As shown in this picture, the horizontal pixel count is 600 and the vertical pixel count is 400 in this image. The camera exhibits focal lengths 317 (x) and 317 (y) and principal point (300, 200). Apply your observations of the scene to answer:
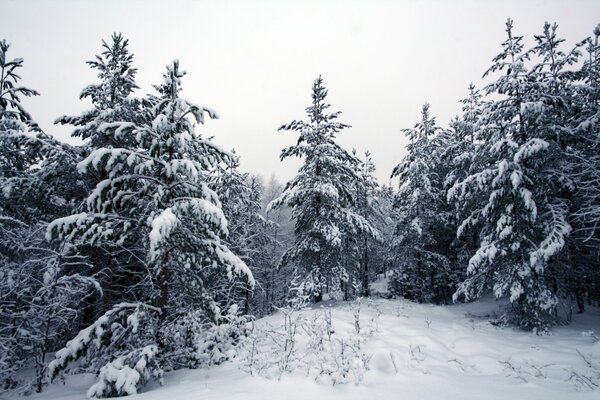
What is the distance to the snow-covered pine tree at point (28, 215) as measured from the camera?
29.2 ft

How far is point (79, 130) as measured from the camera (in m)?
12.1

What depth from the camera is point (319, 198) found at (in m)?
16.7

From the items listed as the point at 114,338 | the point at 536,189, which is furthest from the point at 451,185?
the point at 114,338

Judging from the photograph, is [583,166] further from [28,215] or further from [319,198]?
[28,215]

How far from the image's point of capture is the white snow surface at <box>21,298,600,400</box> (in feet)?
17.7

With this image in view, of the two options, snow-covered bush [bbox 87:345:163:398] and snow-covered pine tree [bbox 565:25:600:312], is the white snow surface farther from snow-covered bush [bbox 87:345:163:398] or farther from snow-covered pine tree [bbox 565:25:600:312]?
snow-covered pine tree [bbox 565:25:600:312]

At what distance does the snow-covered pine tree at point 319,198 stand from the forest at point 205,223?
0.08 m

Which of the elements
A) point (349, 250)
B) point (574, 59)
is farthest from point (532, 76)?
point (349, 250)

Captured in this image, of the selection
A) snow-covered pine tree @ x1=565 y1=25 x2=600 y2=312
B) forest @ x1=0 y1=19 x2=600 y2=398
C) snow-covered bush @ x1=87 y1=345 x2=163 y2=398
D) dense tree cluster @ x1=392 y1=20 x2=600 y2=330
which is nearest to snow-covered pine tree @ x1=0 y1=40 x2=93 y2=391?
forest @ x1=0 y1=19 x2=600 y2=398

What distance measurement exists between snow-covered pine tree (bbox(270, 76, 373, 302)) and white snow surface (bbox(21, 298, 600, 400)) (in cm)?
530

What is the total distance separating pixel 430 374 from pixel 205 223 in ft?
21.3

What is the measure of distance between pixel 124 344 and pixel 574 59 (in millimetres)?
19944

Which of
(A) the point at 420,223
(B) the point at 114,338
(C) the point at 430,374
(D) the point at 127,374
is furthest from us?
(A) the point at 420,223

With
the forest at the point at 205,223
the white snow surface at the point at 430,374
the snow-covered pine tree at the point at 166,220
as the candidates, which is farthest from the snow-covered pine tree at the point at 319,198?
the snow-covered pine tree at the point at 166,220
